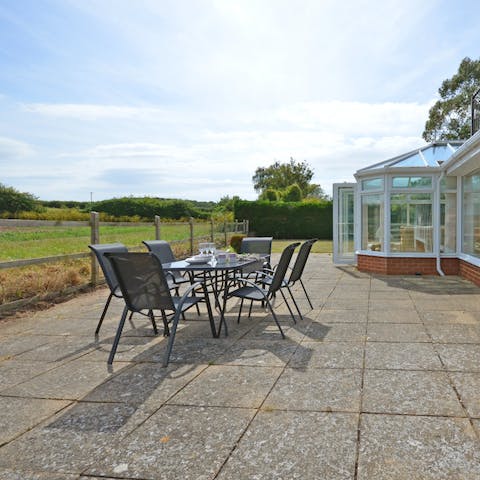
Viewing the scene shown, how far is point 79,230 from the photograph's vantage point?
822cm

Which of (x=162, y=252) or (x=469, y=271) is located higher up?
(x=162, y=252)

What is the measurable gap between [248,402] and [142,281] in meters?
1.54

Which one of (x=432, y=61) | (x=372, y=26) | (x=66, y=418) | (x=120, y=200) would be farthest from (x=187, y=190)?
(x=66, y=418)

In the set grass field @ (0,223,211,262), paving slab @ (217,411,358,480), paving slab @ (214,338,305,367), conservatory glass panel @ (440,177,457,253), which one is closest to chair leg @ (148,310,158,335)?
paving slab @ (214,338,305,367)

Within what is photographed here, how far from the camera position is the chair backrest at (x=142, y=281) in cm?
385

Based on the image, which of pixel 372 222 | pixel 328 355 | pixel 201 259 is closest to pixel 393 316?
pixel 328 355

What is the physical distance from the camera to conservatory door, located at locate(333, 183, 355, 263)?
12.3 m

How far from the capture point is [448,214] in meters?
10.1

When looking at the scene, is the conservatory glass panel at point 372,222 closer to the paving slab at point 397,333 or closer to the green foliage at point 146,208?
the paving slab at point 397,333

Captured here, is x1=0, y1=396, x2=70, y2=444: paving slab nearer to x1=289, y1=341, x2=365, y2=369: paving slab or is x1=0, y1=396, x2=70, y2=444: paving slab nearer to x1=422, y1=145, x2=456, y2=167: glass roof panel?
x1=289, y1=341, x2=365, y2=369: paving slab

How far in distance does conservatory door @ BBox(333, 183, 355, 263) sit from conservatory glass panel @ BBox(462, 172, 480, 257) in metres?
3.27

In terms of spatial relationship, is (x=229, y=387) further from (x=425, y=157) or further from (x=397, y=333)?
(x=425, y=157)

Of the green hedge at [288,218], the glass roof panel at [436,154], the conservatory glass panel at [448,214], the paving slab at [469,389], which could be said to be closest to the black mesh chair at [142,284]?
the paving slab at [469,389]

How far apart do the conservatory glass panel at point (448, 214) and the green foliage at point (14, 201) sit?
9221 millimetres
